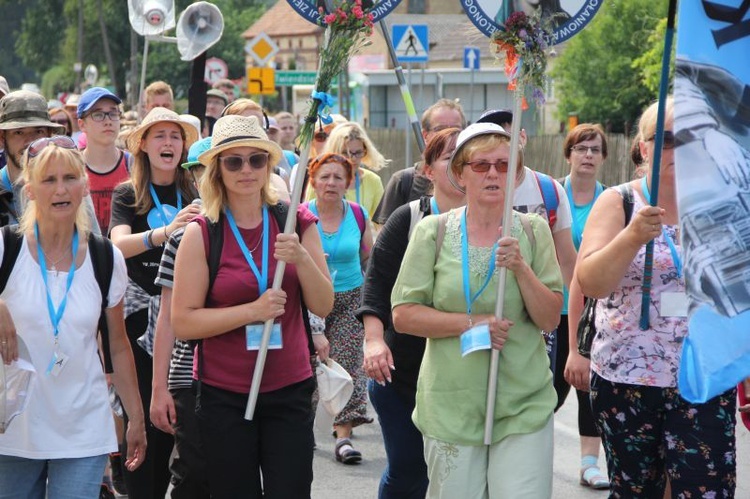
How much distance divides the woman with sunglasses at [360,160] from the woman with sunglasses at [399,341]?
13.5 ft

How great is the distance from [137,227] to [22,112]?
939mm

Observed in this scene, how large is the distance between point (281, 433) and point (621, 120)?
45807mm

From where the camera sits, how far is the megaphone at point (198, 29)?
9453 millimetres

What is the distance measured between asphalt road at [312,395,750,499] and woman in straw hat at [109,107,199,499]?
47.8 inches

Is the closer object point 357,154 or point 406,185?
point 406,185

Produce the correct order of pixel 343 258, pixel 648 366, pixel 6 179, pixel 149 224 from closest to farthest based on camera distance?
1. pixel 648 366
2. pixel 149 224
3. pixel 6 179
4. pixel 343 258

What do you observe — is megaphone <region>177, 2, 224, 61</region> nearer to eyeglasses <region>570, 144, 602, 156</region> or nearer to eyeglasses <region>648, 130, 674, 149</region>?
eyeglasses <region>570, 144, 602, 156</region>

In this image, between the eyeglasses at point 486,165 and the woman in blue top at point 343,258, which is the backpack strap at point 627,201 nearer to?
the eyeglasses at point 486,165

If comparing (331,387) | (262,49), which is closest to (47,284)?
(331,387)

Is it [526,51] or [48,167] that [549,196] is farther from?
[48,167]

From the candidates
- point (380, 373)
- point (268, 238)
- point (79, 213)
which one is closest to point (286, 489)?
point (380, 373)

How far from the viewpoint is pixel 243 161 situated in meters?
5.00

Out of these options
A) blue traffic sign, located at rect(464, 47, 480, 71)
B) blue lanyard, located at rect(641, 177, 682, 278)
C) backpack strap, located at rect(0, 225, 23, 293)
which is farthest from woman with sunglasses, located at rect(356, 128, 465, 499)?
blue traffic sign, located at rect(464, 47, 480, 71)

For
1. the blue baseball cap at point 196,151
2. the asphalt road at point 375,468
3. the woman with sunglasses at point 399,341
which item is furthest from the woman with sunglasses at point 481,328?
the asphalt road at point 375,468
